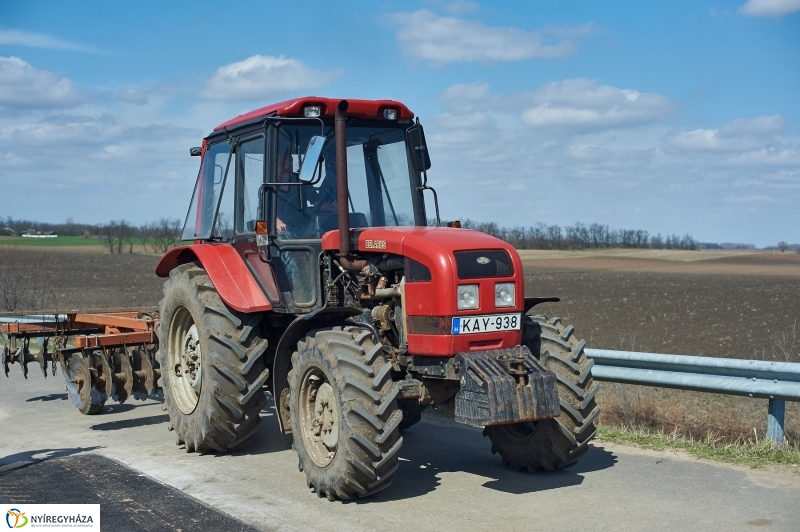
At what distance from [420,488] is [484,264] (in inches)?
67.3

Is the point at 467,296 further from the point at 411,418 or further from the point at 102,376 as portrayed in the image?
the point at 102,376

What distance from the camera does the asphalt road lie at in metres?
5.64

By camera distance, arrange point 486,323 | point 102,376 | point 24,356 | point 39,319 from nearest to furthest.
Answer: point 486,323 < point 102,376 < point 24,356 < point 39,319

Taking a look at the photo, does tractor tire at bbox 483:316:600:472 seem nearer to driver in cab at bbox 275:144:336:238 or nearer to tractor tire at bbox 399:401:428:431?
tractor tire at bbox 399:401:428:431

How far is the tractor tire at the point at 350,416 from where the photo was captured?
591 cm

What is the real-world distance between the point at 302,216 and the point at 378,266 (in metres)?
1.00

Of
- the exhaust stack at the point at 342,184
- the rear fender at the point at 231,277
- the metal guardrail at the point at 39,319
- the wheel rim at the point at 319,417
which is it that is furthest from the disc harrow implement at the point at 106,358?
the exhaust stack at the point at 342,184

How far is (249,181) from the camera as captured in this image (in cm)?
796

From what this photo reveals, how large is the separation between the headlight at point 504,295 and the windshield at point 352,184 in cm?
166

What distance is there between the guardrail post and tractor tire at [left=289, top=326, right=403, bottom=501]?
11.0 feet

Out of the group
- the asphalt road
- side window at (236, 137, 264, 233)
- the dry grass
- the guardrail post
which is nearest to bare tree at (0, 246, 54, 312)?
the asphalt road

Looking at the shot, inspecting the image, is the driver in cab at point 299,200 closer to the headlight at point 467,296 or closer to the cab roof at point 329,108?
the cab roof at point 329,108

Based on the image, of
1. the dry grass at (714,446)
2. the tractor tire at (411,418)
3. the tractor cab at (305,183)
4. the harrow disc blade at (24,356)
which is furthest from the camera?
the harrow disc blade at (24,356)

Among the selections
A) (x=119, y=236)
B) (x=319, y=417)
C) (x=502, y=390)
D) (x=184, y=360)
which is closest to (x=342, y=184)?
(x=319, y=417)
